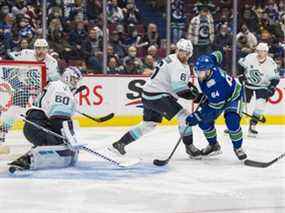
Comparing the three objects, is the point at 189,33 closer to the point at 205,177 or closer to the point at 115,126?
the point at 115,126

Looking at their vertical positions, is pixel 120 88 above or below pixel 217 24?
below

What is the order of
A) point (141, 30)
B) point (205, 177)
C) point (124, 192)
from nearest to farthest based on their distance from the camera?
point (124, 192)
point (205, 177)
point (141, 30)

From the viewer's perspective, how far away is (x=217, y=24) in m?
9.25

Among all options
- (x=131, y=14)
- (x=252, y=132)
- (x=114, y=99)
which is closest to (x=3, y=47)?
(x=114, y=99)

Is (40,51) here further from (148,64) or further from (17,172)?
(148,64)

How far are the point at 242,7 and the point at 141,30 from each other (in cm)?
140

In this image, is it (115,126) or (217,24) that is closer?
(115,126)

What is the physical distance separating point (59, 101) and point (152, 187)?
2.90 ft

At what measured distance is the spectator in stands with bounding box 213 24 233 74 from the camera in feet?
29.6

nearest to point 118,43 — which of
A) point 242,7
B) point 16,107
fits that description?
point 242,7

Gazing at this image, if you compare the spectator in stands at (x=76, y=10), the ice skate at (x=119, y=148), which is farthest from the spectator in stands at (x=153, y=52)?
the ice skate at (x=119, y=148)

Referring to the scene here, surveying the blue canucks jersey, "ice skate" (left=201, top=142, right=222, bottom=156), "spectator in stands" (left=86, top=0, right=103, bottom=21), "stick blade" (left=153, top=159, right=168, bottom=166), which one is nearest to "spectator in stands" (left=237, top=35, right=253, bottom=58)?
"spectator in stands" (left=86, top=0, right=103, bottom=21)

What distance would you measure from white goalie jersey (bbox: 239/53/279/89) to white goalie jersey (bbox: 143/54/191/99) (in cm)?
204

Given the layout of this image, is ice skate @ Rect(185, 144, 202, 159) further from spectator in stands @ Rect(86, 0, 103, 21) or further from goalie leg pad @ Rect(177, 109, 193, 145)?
spectator in stands @ Rect(86, 0, 103, 21)
